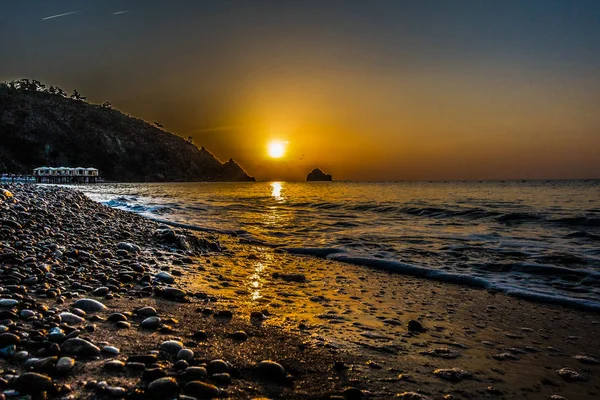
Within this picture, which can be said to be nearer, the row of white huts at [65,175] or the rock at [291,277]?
the rock at [291,277]

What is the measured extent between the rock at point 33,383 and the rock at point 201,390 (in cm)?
90

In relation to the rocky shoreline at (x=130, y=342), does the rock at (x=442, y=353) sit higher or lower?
lower

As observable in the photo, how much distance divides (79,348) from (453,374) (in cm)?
326

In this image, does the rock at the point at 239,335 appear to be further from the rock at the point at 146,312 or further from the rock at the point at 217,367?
the rock at the point at 146,312

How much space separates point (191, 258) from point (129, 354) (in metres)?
5.22

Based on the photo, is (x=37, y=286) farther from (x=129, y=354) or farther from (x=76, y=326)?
(x=129, y=354)

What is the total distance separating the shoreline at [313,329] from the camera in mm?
2973

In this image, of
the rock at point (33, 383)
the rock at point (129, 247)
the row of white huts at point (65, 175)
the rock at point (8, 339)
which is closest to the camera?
the rock at point (33, 383)

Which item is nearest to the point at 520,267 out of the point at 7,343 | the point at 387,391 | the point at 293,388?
the point at 387,391

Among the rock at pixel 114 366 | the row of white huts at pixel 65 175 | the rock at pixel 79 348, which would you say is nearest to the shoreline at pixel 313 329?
the rock at pixel 114 366

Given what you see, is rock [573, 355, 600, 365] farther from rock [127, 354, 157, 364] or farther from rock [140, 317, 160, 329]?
rock [140, 317, 160, 329]

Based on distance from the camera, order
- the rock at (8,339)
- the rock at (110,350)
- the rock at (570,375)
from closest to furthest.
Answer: the rock at (8,339) → the rock at (110,350) → the rock at (570,375)

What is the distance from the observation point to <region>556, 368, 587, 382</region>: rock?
331 cm

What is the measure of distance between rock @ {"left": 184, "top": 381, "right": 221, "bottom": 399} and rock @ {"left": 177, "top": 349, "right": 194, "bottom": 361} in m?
0.51
